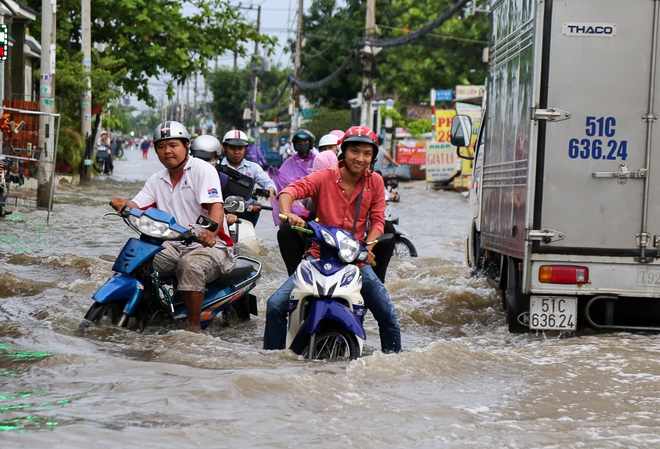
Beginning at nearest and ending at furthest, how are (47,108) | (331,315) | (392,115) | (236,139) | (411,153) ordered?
(331,315), (236,139), (47,108), (411,153), (392,115)

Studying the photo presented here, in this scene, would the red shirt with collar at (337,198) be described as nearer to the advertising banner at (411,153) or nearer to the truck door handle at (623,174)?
the truck door handle at (623,174)

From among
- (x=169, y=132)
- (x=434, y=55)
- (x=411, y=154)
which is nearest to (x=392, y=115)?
(x=434, y=55)

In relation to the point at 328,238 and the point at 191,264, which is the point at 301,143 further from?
the point at 328,238

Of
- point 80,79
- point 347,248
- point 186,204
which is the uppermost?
point 80,79

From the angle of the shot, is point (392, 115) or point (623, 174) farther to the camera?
point (392, 115)

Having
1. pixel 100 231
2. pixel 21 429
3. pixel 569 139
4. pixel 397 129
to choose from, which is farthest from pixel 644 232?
pixel 397 129

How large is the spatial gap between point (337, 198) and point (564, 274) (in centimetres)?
180

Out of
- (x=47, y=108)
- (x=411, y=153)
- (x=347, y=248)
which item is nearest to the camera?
(x=347, y=248)

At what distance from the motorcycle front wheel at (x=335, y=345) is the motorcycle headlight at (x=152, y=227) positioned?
1.21 m

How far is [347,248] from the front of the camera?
19.2 feet

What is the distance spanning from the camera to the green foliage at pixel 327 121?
5056 cm

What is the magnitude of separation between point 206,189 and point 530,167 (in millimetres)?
2251

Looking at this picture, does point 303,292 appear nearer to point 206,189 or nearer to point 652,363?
point 206,189

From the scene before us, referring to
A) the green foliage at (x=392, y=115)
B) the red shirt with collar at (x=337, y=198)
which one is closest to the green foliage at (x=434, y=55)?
the green foliage at (x=392, y=115)
